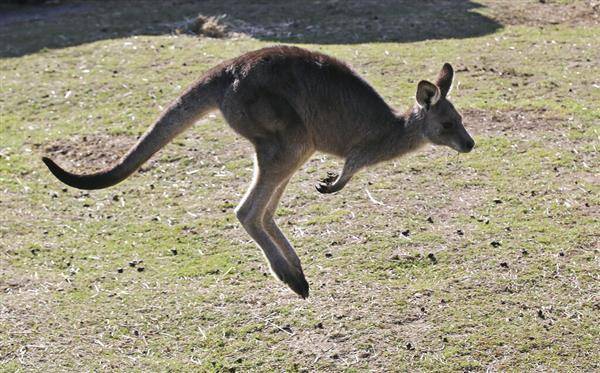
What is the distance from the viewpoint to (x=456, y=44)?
1075 centimetres

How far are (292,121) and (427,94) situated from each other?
0.79m

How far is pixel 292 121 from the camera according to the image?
505 cm

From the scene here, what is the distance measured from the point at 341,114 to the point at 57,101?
506 cm

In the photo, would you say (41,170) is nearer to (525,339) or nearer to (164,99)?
(164,99)

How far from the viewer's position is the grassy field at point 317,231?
5.56 meters

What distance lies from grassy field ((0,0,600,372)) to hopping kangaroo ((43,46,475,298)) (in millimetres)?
830

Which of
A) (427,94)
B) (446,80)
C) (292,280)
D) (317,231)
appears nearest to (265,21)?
(317,231)

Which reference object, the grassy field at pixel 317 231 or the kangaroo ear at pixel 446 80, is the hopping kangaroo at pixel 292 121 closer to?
the kangaroo ear at pixel 446 80

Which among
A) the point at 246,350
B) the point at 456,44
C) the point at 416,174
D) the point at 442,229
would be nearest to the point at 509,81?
the point at 456,44

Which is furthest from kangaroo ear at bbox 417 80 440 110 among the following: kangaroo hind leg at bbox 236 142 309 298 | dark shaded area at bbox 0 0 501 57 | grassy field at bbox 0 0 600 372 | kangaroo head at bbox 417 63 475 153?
dark shaded area at bbox 0 0 501 57

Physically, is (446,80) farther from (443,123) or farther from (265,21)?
(265,21)

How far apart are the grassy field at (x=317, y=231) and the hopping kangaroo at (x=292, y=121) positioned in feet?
2.72

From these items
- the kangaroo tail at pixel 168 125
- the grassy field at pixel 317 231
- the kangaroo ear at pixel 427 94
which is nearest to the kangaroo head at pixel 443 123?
the kangaroo ear at pixel 427 94

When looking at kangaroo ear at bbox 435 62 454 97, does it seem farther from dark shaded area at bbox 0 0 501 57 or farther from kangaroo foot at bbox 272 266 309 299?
dark shaded area at bbox 0 0 501 57
